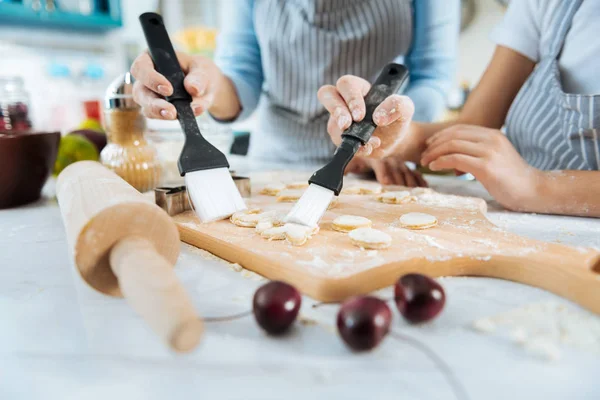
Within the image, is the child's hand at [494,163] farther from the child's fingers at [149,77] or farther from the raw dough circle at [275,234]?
the child's fingers at [149,77]

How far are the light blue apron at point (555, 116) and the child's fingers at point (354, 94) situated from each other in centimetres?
40

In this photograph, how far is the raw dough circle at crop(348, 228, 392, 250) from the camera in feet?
1.89

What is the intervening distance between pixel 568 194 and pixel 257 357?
0.70m

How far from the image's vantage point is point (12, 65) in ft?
9.00

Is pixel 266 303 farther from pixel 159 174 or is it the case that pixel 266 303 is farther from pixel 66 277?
pixel 159 174

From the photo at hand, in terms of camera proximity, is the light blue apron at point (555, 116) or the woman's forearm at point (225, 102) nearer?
the light blue apron at point (555, 116)

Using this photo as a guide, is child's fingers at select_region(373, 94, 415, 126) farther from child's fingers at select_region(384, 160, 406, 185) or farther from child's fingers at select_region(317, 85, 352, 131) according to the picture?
child's fingers at select_region(384, 160, 406, 185)

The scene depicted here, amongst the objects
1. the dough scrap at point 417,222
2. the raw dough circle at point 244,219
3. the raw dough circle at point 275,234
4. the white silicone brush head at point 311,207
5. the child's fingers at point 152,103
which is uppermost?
the child's fingers at point 152,103

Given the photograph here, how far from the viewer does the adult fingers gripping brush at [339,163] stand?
66cm

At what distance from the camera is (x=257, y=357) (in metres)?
0.38

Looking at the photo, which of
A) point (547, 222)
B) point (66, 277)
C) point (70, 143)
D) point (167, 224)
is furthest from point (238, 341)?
point (70, 143)

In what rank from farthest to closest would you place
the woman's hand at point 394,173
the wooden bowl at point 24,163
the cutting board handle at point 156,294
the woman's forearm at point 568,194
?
the woman's hand at point 394,173, the wooden bowl at point 24,163, the woman's forearm at point 568,194, the cutting board handle at point 156,294

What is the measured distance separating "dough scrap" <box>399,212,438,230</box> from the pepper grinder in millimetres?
609

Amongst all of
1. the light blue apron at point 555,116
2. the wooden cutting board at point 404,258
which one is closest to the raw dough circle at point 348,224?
the wooden cutting board at point 404,258
